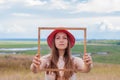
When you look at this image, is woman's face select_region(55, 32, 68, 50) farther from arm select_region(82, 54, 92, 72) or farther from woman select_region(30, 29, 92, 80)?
arm select_region(82, 54, 92, 72)

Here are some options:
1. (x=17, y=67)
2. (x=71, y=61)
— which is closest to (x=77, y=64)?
(x=71, y=61)

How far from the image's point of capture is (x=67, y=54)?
162 inches

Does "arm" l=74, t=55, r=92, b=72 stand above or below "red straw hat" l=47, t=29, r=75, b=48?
below

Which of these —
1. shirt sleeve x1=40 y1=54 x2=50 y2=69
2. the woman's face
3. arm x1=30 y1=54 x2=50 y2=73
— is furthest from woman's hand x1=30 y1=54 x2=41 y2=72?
the woman's face

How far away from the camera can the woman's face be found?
4.09 meters

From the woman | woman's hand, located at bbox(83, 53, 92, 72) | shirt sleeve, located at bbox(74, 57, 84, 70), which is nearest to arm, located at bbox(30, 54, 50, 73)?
the woman

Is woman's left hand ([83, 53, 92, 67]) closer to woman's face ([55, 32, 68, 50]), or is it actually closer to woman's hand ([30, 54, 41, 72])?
woman's face ([55, 32, 68, 50])

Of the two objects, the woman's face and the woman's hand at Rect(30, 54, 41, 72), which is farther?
the woman's face

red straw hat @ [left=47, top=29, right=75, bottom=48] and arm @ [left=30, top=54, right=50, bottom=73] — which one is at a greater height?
red straw hat @ [left=47, top=29, right=75, bottom=48]

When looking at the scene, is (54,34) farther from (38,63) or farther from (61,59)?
(38,63)

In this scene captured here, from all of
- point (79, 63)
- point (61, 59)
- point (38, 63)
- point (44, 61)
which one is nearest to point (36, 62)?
point (38, 63)

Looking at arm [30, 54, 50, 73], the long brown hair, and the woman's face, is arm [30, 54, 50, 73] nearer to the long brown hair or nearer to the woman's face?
the long brown hair

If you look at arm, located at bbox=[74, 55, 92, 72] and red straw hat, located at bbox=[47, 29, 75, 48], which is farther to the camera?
red straw hat, located at bbox=[47, 29, 75, 48]

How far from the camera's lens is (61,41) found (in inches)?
161
